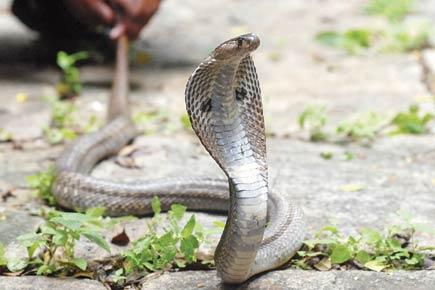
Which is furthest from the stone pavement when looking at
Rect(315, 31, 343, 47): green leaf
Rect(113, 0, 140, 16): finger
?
Rect(113, 0, 140, 16): finger

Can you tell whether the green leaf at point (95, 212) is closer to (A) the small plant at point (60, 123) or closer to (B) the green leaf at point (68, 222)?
(B) the green leaf at point (68, 222)

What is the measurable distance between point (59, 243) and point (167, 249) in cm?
39

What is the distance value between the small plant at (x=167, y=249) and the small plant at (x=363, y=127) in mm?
1903

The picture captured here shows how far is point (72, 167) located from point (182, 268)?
52.3 inches

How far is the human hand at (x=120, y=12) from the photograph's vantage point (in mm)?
5773

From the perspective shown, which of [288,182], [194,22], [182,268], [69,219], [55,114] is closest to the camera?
[69,219]

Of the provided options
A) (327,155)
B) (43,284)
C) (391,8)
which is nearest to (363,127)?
(327,155)

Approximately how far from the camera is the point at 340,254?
10.3 feet

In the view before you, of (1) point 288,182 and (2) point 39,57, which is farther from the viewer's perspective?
(2) point 39,57

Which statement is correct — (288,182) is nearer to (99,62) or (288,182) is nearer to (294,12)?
(99,62)

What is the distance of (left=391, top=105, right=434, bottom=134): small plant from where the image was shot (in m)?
4.96

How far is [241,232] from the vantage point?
2717 mm

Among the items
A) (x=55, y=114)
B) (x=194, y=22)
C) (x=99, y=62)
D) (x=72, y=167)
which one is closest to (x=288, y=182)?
(x=72, y=167)

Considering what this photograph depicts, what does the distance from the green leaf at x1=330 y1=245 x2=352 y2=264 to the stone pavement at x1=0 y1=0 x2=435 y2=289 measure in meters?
0.08
